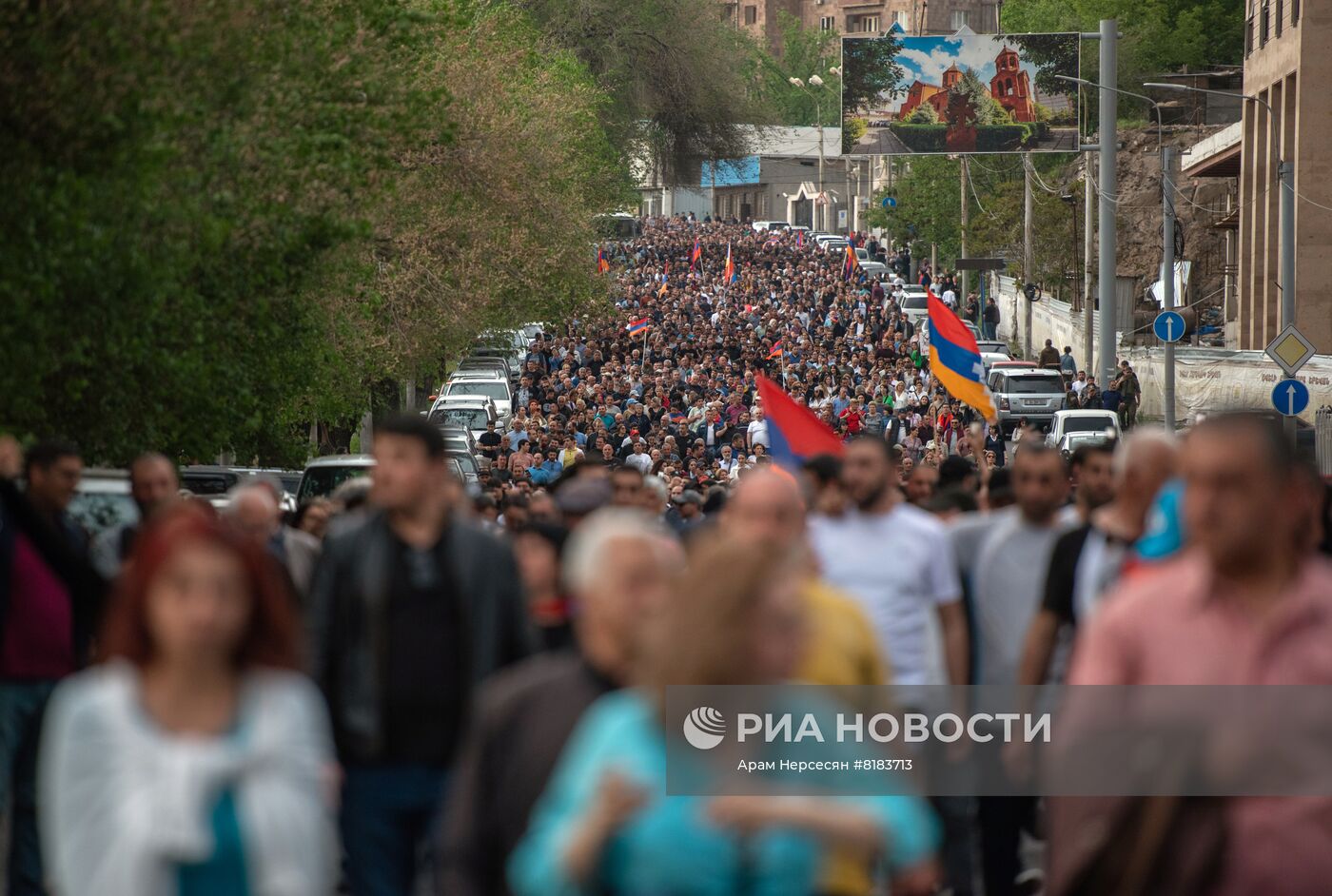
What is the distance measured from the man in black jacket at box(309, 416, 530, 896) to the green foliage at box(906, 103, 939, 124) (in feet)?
166

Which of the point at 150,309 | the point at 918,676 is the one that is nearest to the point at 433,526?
the point at 918,676

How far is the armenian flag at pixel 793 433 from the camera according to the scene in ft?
43.1

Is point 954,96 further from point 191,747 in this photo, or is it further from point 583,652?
point 191,747

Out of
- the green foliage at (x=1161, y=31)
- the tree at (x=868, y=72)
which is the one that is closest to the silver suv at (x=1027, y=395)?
the tree at (x=868, y=72)

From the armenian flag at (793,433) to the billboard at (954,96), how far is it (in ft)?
137

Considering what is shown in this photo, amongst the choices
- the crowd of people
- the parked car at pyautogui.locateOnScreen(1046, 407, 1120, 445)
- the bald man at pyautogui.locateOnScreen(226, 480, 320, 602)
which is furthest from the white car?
the bald man at pyautogui.locateOnScreen(226, 480, 320, 602)

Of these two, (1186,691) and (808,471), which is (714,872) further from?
(808,471)

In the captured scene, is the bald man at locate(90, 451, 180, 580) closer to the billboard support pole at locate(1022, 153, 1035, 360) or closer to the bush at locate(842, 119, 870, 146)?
the bush at locate(842, 119, 870, 146)

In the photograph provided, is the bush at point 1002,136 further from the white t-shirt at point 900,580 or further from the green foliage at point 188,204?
the white t-shirt at point 900,580

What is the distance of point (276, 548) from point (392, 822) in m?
3.94

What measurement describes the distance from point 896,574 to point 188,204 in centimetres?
942

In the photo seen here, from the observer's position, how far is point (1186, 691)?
389 centimetres

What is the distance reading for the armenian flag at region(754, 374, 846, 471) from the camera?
1315 cm

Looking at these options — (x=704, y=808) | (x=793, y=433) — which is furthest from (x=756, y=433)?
(x=704, y=808)
